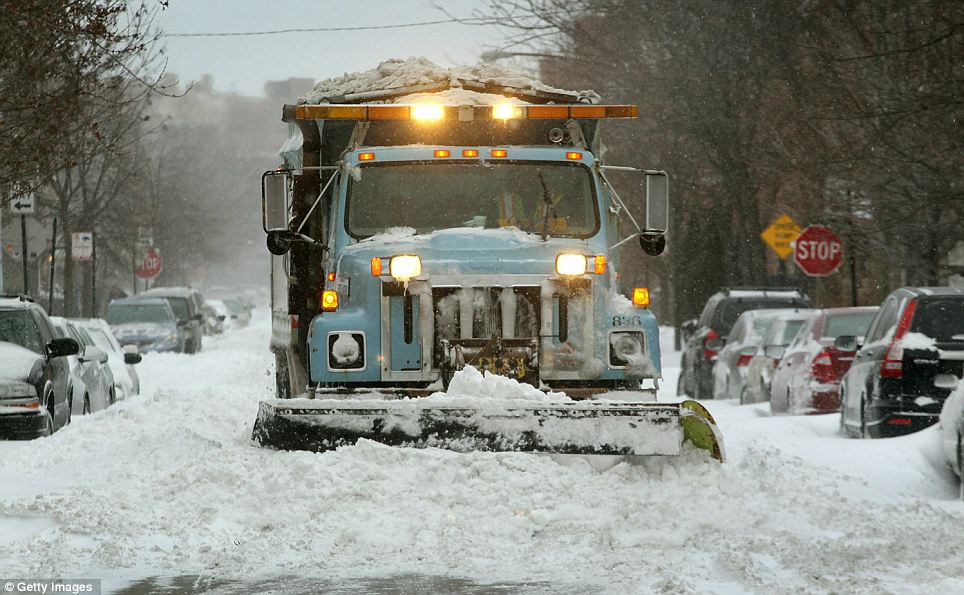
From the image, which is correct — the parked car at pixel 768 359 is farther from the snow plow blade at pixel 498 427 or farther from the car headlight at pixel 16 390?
the snow plow blade at pixel 498 427

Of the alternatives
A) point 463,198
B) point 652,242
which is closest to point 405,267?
point 463,198

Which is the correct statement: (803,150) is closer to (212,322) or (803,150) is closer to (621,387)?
(621,387)

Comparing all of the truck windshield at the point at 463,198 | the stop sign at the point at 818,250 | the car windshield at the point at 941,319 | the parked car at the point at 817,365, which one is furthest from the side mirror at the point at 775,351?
the stop sign at the point at 818,250

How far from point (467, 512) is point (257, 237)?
462 ft


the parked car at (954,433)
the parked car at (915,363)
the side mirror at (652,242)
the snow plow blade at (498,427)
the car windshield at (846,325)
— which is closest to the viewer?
the snow plow blade at (498,427)

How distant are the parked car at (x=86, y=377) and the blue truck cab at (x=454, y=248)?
5.63 meters

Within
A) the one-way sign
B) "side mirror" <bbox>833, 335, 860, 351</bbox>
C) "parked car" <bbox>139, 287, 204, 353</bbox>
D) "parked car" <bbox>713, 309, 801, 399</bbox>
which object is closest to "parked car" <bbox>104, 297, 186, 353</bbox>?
"parked car" <bbox>139, 287, 204, 353</bbox>

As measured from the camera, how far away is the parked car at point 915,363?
14375 millimetres

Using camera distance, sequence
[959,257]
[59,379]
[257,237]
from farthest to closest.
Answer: [257,237] < [959,257] < [59,379]

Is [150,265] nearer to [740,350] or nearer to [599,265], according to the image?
[740,350]

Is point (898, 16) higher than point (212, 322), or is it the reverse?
point (898, 16)

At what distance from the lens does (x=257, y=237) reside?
148625 millimetres

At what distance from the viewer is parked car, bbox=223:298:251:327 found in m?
70.6

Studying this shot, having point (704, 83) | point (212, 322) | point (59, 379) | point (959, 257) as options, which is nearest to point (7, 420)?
point (59, 379)
